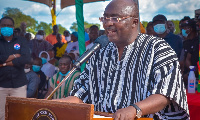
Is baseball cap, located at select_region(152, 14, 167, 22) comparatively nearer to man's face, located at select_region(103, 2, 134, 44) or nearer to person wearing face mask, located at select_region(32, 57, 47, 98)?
person wearing face mask, located at select_region(32, 57, 47, 98)

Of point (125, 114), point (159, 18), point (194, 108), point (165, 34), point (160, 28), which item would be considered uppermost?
point (159, 18)

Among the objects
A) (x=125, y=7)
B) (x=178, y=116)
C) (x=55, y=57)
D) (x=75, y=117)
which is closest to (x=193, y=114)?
(x=178, y=116)

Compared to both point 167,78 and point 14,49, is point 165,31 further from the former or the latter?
point 167,78

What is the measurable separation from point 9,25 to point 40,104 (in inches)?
140

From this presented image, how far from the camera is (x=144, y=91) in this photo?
1.72 meters

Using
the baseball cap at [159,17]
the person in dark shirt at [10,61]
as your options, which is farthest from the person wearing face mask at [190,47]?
the person in dark shirt at [10,61]

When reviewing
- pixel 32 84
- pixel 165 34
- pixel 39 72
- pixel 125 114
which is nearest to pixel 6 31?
pixel 32 84

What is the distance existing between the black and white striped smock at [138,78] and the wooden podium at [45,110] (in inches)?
17.7

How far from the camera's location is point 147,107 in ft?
5.08

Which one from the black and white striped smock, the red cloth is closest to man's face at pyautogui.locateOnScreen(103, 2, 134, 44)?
the black and white striped smock

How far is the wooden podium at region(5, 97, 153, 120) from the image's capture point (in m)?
1.33

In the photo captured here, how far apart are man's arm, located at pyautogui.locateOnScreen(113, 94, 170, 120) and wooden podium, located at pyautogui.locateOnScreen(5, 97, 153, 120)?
0.18 meters

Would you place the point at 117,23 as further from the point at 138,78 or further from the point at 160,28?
the point at 160,28

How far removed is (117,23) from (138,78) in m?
0.34
